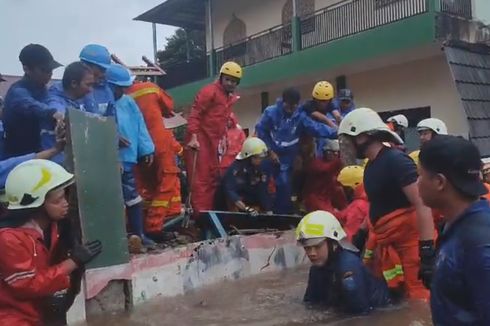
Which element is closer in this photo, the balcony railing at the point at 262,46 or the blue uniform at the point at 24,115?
the blue uniform at the point at 24,115

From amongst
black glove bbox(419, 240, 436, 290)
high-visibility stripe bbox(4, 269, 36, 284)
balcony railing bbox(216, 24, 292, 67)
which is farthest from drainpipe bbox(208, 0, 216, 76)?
high-visibility stripe bbox(4, 269, 36, 284)

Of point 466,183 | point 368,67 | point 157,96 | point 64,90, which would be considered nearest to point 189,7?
point 368,67

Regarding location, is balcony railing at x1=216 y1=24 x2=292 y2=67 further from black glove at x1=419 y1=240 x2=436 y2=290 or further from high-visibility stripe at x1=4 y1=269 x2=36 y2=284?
high-visibility stripe at x1=4 y1=269 x2=36 y2=284

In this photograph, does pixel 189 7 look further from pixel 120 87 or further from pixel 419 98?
pixel 120 87

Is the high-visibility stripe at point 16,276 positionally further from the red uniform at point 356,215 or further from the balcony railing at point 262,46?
the balcony railing at point 262,46

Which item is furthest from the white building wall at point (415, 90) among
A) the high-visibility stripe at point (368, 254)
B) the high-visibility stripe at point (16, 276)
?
the high-visibility stripe at point (16, 276)

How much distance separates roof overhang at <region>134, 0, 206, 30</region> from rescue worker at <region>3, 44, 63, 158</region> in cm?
1649

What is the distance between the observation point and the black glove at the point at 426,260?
333 centimetres

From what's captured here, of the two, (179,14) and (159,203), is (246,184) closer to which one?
(159,203)

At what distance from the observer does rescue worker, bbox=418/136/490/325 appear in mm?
1912

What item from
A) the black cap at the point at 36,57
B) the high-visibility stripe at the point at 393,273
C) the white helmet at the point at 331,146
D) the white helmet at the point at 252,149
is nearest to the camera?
the high-visibility stripe at the point at 393,273

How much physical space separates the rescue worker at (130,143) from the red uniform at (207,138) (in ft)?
4.06

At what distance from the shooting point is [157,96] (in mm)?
6664

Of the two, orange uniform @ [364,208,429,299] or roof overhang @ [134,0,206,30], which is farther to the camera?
roof overhang @ [134,0,206,30]
